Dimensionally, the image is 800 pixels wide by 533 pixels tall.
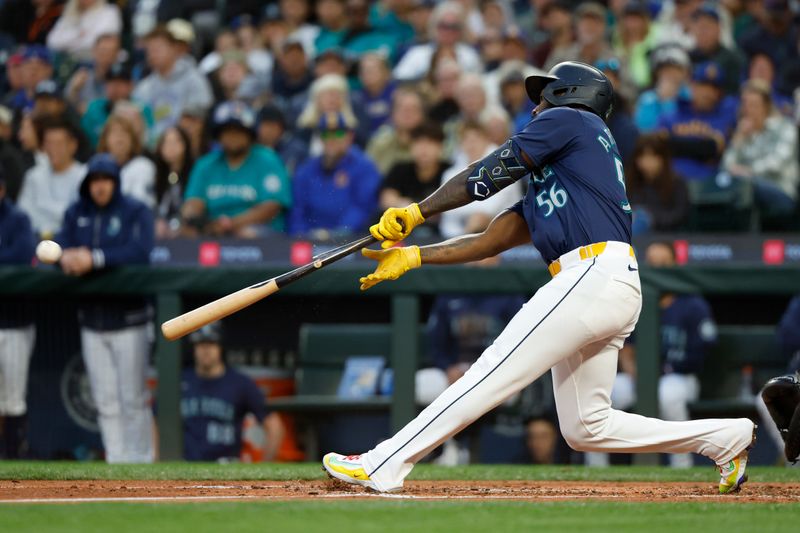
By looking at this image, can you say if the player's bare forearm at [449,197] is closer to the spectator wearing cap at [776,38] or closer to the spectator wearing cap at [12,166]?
the spectator wearing cap at [12,166]

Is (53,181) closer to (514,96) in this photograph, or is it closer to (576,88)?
(514,96)

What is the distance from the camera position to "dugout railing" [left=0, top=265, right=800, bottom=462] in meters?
8.16

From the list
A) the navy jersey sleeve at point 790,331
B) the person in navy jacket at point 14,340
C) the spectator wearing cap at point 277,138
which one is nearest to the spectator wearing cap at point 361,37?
the spectator wearing cap at point 277,138

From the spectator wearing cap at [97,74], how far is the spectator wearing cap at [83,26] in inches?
20.5

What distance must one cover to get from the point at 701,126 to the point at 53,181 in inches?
195

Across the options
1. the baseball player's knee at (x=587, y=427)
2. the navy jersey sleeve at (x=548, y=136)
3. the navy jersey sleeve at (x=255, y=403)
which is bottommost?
the baseball player's knee at (x=587, y=427)

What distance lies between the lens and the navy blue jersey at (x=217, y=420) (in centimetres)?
830

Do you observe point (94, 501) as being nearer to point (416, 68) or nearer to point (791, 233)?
point (791, 233)

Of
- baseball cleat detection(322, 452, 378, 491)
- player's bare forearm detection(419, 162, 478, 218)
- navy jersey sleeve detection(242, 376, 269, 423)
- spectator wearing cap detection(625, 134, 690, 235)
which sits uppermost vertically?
spectator wearing cap detection(625, 134, 690, 235)

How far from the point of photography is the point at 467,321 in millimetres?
8422

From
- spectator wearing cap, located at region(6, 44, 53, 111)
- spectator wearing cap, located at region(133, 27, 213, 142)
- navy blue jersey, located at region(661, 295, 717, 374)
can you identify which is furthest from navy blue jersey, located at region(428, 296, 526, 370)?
spectator wearing cap, located at region(6, 44, 53, 111)

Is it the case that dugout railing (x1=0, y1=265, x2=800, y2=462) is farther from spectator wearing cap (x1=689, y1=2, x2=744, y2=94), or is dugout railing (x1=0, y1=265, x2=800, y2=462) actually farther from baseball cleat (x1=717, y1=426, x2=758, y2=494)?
spectator wearing cap (x1=689, y1=2, x2=744, y2=94)

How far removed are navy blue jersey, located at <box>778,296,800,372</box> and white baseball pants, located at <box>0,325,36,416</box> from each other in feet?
15.0

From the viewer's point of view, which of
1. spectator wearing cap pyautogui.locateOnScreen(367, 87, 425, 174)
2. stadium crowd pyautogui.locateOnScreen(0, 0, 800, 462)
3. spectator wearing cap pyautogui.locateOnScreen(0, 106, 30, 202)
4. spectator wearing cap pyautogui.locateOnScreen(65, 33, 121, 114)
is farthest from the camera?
spectator wearing cap pyautogui.locateOnScreen(65, 33, 121, 114)
